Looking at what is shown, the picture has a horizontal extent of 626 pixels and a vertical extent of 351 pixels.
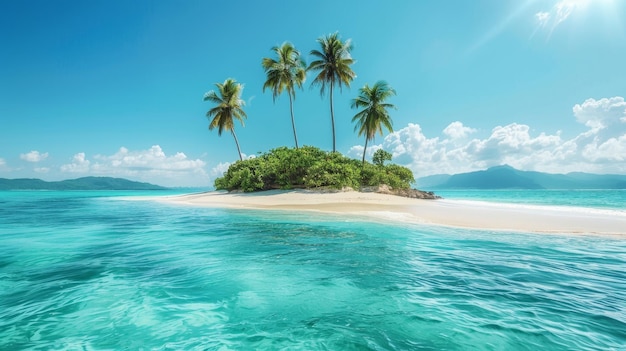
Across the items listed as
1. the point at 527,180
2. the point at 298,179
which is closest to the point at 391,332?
the point at 298,179

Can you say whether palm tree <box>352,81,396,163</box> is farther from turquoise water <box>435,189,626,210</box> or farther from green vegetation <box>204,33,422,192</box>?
turquoise water <box>435,189,626,210</box>

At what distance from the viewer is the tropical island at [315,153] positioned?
25531 mm

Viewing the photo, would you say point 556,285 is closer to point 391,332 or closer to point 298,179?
point 391,332

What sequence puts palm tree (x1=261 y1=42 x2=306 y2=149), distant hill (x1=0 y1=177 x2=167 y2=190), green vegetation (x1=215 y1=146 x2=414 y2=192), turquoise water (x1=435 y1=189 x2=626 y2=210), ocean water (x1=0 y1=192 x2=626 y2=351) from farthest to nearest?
distant hill (x1=0 y1=177 x2=167 y2=190) → palm tree (x1=261 y1=42 x2=306 y2=149) → green vegetation (x1=215 y1=146 x2=414 y2=192) → turquoise water (x1=435 y1=189 x2=626 y2=210) → ocean water (x1=0 y1=192 x2=626 y2=351)

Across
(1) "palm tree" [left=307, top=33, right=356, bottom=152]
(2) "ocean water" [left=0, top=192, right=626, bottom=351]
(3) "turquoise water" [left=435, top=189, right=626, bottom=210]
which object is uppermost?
(1) "palm tree" [left=307, top=33, right=356, bottom=152]

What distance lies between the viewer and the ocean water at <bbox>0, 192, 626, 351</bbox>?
2.97m

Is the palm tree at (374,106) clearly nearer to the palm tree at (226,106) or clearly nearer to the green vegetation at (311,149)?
the green vegetation at (311,149)

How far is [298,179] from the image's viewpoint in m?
26.4

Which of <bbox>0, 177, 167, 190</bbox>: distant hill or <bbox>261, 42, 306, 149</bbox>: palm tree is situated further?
<bbox>0, 177, 167, 190</bbox>: distant hill

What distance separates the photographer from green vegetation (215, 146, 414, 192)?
2497 centimetres

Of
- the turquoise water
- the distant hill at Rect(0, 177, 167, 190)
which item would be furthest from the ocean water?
the distant hill at Rect(0, 177, 167, 190)

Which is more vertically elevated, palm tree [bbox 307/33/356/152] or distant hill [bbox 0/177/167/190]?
palm tree [bbox 307/33/356/152]

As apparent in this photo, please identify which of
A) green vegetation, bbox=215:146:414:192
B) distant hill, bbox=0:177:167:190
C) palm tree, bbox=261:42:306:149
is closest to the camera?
green vegetation, bbox=215:146:414:192

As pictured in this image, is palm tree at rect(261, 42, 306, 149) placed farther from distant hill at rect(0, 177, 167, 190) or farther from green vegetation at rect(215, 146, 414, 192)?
distant hill at rect(0, 177, 167, 190)
